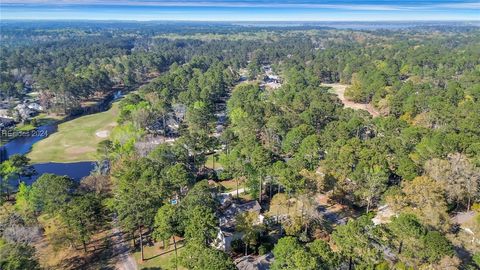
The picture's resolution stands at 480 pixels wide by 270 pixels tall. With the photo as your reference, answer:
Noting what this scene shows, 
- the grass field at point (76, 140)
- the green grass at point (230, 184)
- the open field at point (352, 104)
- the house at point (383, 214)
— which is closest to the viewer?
the house at point (383, 214)

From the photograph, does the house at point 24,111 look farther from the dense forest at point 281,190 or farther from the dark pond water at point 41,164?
the dense forest at point 281,190

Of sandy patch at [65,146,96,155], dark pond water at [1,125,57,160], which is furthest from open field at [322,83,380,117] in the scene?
dark pond water at [1,125,57,160]

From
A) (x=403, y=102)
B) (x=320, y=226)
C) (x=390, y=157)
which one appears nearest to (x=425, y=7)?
(x=403, y=102)

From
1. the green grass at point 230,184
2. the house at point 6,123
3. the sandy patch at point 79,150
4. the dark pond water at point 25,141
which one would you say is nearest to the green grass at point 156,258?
the green grass at point 230,184

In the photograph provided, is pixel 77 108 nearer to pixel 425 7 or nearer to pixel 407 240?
pixel 407 240

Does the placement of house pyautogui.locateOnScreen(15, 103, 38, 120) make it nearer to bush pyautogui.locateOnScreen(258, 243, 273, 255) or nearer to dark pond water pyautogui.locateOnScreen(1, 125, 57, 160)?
dark pond water pyautogui.locateOnScreen(1, 125, 57, 160)

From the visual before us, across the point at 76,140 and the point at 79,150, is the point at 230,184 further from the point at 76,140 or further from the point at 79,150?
the point at 76,140
